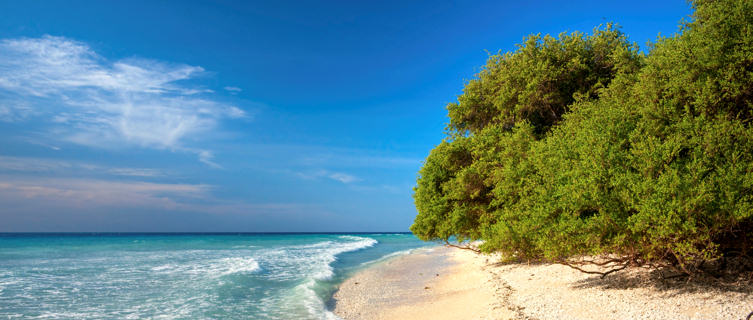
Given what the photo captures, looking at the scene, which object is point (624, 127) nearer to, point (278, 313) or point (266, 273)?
point (278, 313)

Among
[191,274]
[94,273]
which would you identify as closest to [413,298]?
[191,274]

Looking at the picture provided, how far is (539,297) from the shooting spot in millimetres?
11906

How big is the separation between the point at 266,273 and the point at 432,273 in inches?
433

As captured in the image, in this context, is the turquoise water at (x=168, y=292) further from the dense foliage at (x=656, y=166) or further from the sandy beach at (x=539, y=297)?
the dense foliage at (x=656, y=166)

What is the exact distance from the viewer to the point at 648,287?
10516 millimetres

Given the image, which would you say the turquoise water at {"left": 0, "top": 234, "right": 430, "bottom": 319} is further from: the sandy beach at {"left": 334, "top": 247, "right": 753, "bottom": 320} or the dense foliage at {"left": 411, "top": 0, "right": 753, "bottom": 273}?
the dense foliage at {"left": 411, "top": 0, "right": 753, "bottom": 273}

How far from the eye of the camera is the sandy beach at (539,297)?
8875mm

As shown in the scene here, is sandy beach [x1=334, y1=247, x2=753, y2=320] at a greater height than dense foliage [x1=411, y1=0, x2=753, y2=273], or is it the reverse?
dense foliage [x1=411, y1=0, x2=753, y2=273]

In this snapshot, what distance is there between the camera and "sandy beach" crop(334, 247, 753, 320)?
8875 mm

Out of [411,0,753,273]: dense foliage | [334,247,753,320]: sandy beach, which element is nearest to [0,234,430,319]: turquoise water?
[334,247,753,320]: sandy beach

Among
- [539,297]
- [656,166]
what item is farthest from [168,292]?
[656,166]

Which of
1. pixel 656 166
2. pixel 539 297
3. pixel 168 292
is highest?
pixel 656 166

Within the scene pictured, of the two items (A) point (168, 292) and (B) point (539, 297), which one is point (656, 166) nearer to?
(B) point (539, 297)

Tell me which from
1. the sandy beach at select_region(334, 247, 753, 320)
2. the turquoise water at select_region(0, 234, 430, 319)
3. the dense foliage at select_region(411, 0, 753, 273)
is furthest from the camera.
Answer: the turquoise water at select_region(0, 234, 430, 319)
